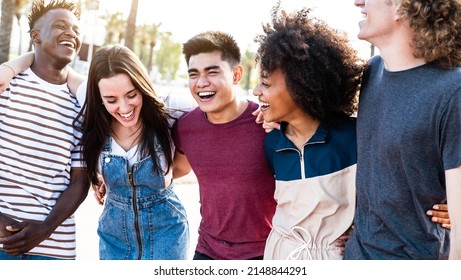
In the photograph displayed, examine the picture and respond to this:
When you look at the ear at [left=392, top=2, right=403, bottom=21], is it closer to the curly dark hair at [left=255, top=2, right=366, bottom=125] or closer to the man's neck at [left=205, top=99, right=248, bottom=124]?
the curly dark hair at [left=255, top=2, right=366, bottom=125]

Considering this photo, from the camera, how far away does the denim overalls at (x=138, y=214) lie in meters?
3.34

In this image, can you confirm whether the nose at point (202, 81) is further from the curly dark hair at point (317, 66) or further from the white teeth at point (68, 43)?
the white teeth at point (68, 43)

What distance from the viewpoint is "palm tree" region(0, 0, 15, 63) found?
9719 mm

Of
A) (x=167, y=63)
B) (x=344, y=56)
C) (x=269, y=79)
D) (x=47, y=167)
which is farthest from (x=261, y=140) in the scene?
(x=167, y=63)

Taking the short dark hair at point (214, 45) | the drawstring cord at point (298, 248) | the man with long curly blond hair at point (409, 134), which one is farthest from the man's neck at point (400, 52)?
the short dark hair at point (214, 45)

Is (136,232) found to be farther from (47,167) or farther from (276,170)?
(276,170)

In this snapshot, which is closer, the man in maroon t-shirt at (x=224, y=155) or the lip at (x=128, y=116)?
the man in maroon t-shirt at (x=224, y=155)

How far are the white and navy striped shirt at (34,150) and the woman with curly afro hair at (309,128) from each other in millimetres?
1208

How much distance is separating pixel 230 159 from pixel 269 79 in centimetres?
52

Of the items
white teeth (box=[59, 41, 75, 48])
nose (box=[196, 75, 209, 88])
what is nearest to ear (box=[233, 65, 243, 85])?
nose (box=[196, 75, 209, 88])

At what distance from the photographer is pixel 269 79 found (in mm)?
2963

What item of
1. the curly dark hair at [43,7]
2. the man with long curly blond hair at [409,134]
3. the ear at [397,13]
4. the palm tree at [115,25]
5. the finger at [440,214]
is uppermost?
the palm tree at [115,25]

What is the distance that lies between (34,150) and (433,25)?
219cm

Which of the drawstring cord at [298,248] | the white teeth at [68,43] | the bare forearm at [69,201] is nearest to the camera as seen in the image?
the drawstring cord at [298,248]
